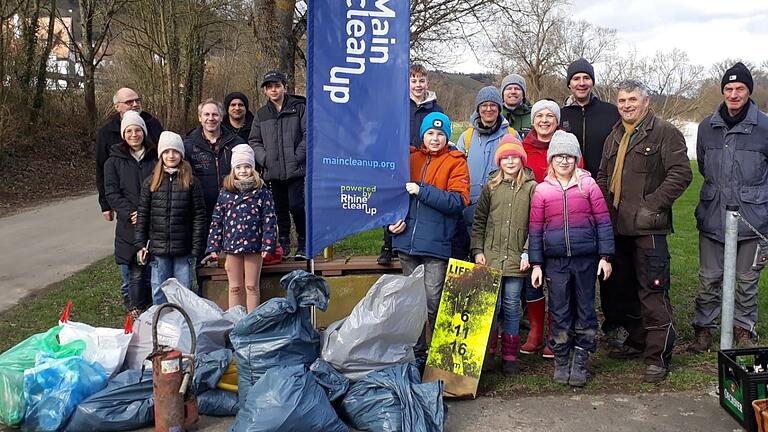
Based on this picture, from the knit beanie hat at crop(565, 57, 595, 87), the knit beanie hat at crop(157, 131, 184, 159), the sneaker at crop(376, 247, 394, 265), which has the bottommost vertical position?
the sneaker at crop(376, 247, 394, 265)

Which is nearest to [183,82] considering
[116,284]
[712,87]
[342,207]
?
[116,284]

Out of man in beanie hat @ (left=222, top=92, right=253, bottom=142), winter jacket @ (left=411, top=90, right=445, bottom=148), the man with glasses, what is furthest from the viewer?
man in beanie hat @ (left=222, top=92, right=253, bottom=142)

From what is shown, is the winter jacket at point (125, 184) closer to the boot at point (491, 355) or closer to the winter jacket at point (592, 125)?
the boot at point (491, 355)

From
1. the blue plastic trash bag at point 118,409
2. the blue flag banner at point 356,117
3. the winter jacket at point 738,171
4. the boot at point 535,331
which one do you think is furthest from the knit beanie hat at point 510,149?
the blue plastic trash bag at point 118,409

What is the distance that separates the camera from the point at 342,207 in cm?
474

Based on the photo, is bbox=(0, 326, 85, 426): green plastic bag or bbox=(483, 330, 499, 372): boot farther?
bbox=(483, 330, 499, 372): boot

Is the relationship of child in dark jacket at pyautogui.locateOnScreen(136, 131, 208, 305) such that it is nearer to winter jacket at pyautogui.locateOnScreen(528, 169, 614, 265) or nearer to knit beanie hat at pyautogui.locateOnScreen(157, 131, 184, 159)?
knit beanie hat at pyautogui.locateOnScreen(157, 131, 184, 159)

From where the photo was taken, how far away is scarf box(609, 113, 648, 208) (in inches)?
187

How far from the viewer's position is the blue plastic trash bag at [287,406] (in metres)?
3.63

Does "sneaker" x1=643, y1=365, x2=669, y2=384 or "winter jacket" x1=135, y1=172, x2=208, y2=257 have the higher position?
"winter jacket" x1=135, y1=172, x2=208, y2=257

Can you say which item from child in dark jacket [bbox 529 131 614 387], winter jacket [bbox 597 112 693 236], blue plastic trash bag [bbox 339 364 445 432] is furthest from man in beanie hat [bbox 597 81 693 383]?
blue plastic trash bag [bbox 339 364 445 432]

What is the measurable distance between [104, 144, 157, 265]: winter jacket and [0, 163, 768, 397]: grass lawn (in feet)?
3.63

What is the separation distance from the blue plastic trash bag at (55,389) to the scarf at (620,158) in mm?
3703

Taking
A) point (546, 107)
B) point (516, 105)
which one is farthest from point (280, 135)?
point (546, 107)
